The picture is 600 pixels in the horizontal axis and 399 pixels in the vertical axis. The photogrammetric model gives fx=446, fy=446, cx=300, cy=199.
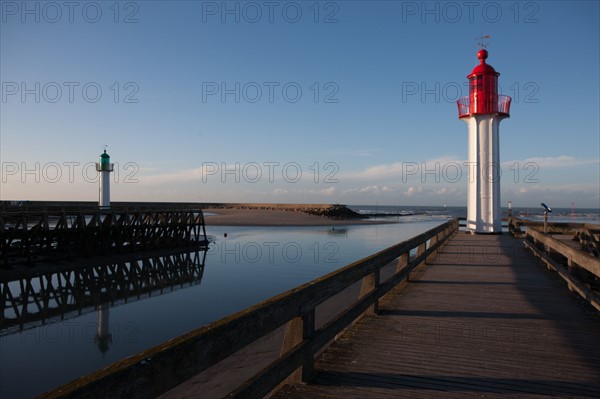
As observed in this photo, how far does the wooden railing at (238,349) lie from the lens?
184 cm

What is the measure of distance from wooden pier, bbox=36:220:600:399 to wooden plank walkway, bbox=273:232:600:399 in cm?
1

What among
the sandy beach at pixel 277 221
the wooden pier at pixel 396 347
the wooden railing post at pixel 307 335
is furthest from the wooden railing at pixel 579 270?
the sandy beach at pixel 277 221

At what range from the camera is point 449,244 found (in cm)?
1636

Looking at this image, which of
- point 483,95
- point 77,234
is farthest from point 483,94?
point 77,234

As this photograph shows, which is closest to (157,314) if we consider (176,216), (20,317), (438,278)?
(20,317)

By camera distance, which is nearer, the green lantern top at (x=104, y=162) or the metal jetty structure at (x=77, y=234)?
the metal jetty structure at (x=77, y=234)

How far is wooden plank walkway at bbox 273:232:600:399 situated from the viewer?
3.67 metres

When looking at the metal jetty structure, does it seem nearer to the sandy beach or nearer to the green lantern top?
the green lantern top

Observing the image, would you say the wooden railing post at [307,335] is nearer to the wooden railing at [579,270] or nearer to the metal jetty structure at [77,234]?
the wooden railing at [579,270]

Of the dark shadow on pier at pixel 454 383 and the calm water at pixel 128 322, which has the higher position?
the dark shadow on pier at pixel 454 383

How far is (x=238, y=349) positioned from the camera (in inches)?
104

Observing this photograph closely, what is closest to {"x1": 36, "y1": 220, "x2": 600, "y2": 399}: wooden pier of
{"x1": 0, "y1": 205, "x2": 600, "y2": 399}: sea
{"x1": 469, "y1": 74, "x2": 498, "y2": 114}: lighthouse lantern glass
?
{"x1": 0, "y1": 205, "x2": 600, "y2": 399}: sea

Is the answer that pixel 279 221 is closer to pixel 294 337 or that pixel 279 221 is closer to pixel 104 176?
pixel 104 176

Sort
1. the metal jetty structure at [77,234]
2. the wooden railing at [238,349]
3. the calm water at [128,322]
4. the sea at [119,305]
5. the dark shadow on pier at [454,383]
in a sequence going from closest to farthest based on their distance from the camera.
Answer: the wooden railing at [238,349] → the dark shadow on pier at [454,383] → the calm water at [128,322] → the sea at [119,305] → the metal jetty structure at [77,234]
